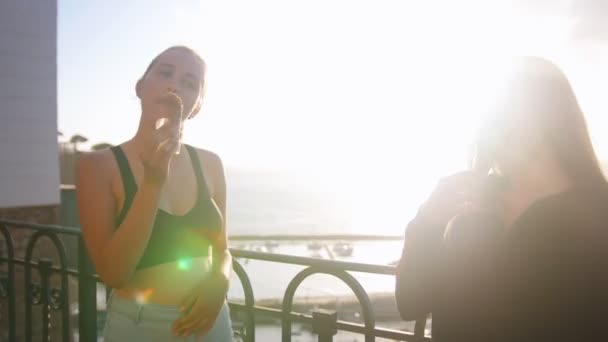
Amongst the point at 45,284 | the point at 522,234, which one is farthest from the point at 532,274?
the point at 45,284

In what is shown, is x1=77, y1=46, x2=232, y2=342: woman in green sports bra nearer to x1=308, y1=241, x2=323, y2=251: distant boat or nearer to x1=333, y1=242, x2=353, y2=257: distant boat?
x1=333, y1=242, x2=353, y2=257: distant boat

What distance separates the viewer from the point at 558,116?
145 centimetres

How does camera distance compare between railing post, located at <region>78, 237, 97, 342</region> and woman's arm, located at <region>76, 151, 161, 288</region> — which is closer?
woman's arm, located at <region>76, 151, 161, 288</region>

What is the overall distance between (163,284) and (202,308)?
0.49 feet

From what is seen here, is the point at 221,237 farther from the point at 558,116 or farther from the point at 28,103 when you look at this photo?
the point at 28,103

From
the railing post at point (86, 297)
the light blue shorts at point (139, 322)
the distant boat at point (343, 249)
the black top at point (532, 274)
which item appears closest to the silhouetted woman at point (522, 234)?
the black top at point (532, 274)

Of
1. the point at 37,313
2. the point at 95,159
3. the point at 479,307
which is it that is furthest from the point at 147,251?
the point at 37,313

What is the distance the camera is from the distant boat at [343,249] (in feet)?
318

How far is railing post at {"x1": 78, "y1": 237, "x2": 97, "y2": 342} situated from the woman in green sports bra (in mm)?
1357

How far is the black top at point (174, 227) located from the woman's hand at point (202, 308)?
0.11 metres

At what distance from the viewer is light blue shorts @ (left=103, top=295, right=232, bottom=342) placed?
1.83 m

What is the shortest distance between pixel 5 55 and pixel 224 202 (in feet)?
35.4

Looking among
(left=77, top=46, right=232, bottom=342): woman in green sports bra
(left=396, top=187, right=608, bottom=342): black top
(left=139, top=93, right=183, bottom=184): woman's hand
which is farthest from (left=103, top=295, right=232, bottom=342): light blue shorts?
(left=396, top=187, right=608, bottom=342): black top

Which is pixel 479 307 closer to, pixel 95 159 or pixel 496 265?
pixel 496 265
